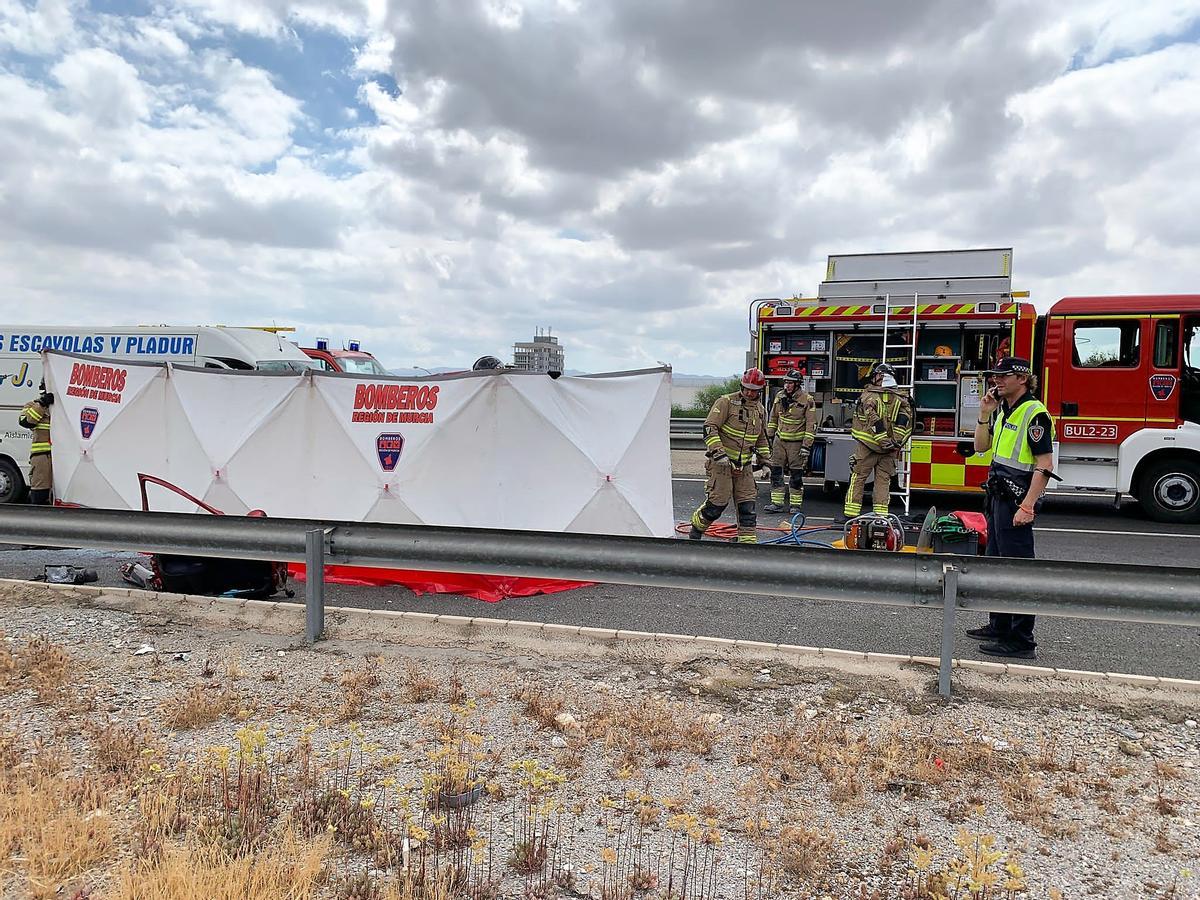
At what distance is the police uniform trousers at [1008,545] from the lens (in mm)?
5066

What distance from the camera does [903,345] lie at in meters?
11.4

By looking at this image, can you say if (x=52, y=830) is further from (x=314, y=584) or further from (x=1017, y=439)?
(x=1017, y=439)

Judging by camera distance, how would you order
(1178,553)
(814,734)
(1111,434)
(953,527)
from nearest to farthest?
(814,734), (953,527), (1178,553), (1111,434)

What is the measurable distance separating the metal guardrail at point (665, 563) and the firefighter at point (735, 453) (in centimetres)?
351

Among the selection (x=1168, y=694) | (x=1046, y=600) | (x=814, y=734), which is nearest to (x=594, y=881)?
(x=814, y=734)

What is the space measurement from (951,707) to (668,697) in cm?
134

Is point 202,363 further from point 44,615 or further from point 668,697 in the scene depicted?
point 668,697

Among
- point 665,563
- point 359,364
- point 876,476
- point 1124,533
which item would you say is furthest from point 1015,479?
point 359,364

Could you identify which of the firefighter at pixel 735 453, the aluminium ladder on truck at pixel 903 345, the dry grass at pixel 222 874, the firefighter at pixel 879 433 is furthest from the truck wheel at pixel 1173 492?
the dry grass at pixel 222 874

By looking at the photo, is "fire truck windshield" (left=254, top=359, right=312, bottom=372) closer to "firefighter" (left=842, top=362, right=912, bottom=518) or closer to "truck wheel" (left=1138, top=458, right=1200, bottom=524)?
"firefighter" (left=842, top=362, right=912, bottom=518)

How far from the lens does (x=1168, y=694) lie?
4047 mm

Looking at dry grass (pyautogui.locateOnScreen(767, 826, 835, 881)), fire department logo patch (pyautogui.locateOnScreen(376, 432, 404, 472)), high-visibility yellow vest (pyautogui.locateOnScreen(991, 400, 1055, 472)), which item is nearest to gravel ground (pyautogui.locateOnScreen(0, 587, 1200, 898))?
dry grass (pyautogui.locateOnScreen(767, 826, 835, 881))

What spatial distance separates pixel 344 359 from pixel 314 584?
505 inches

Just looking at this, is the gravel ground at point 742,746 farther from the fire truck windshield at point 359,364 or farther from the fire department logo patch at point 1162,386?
the fire truck windshield at point 359,364
